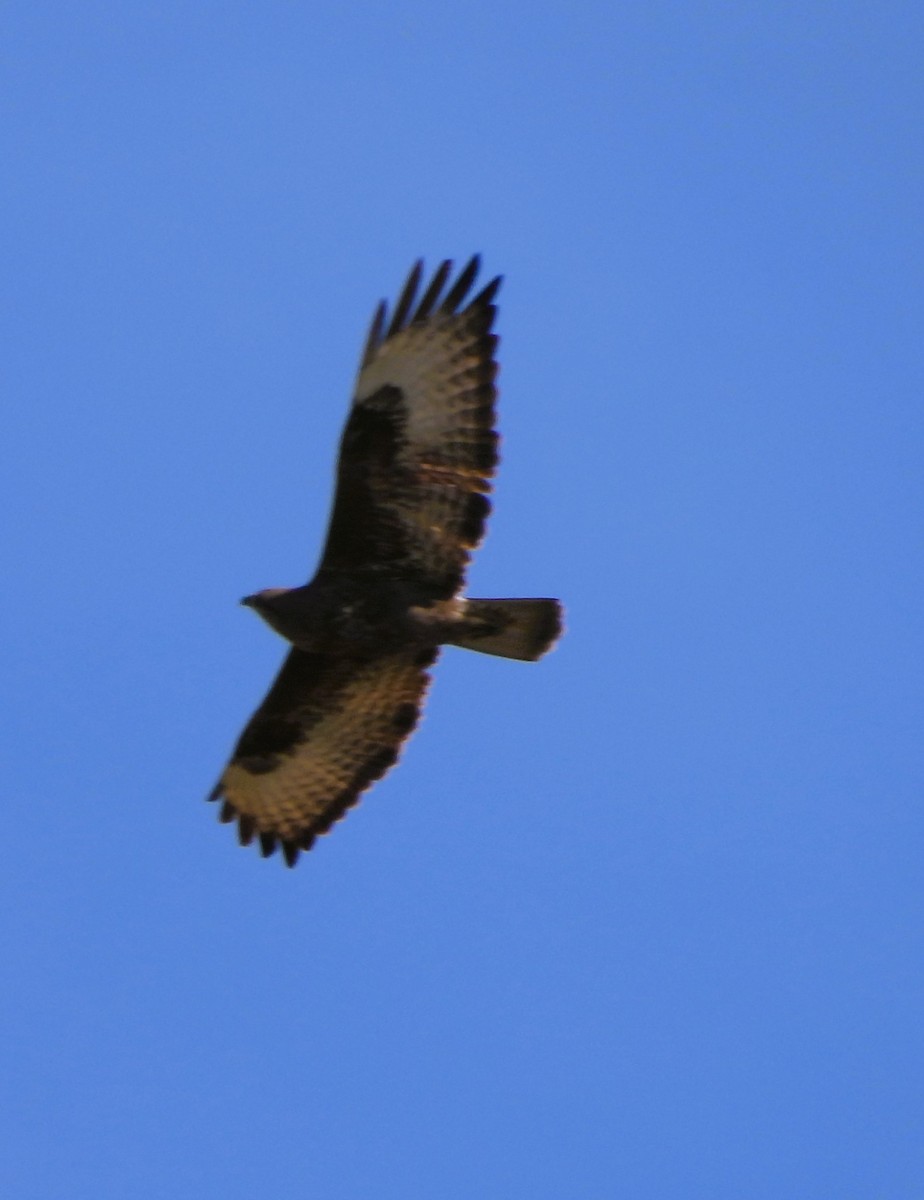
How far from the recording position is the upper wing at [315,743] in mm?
11398

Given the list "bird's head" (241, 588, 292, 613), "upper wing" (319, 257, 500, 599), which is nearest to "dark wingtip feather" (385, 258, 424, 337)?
"upper wing" (319, 257, 500, 599)

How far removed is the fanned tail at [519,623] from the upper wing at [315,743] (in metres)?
0.57

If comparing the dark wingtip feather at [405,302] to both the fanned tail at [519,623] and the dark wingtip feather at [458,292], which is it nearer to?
the dark wingtip feather at [458,292]

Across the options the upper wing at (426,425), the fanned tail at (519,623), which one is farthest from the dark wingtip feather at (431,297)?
the fanned tail at (519,623)

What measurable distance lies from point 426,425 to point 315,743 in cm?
207

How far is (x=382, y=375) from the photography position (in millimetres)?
10539

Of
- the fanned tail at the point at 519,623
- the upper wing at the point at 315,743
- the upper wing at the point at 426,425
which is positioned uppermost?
the upper wing at the point at 426,425

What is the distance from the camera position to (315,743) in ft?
38.3

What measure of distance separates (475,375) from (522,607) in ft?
3.81

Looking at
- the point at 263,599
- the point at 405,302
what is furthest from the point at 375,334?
the point at 263,599

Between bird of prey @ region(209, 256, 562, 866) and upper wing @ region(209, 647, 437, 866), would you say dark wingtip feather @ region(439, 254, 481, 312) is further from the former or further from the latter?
upper wing @ region(209, 647, 437, 866)

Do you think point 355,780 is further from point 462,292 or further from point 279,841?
point 462,292

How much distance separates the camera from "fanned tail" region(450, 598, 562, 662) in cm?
1072

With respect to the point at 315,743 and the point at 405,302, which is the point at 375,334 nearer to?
the point at 405,302
